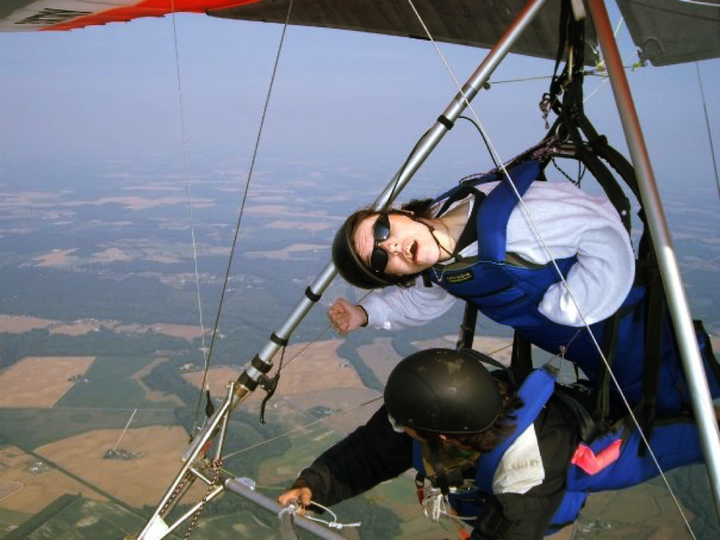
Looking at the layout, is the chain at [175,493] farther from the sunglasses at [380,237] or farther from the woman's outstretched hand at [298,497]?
the sunglasses at [380,237]

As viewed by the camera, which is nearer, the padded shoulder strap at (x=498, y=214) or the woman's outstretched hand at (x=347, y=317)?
the padded shoulder strap at (x=498, y=214)

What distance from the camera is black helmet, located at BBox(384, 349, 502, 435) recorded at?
1757 millimetres

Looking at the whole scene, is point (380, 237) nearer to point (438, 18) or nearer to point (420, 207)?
point (420, 207)

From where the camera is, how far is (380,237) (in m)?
2.02

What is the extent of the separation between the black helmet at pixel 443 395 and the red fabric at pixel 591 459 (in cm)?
35

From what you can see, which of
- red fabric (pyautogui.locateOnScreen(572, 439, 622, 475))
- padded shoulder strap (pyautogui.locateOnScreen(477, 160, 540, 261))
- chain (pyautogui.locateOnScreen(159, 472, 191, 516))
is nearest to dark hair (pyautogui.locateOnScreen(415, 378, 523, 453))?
red fabric (pyautogui.locateOnScreen(572, 439, 622, 475))

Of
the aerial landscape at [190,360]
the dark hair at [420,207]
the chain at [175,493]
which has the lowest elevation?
the aerial landscape at [190,360]

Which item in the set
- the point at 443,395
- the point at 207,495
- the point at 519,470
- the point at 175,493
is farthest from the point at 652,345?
the point at 175,493

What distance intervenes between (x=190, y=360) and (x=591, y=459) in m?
40.1

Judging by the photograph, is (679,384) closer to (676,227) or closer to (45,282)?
(676,227)

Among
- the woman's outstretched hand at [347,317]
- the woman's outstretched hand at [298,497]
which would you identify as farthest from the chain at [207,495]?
the woman's outstretched hand at [347,317]

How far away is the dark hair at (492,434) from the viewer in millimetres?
1783

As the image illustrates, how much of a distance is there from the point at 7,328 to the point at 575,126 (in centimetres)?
5495

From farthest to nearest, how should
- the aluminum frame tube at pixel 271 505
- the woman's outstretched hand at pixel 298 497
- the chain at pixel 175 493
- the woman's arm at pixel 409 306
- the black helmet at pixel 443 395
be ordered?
the chain at pixel 175 493 → the woman's arm at pixel 409 306 → the woman's outstretched hand at pixel 298 497 → the aluminum frame tube at pixel 271 505 → the black helmet at pixel 443 395
